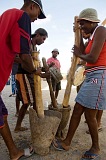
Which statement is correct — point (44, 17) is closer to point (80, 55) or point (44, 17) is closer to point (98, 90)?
point (80, 55)

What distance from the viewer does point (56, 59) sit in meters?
8.90

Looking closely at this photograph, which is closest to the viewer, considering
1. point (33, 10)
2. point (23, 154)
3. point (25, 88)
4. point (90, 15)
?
point (33, 10)

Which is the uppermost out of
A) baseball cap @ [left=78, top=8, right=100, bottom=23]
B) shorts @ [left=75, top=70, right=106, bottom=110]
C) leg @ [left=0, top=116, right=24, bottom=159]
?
baseball cap @ [left=78, top=8, right=100, bottom=23]

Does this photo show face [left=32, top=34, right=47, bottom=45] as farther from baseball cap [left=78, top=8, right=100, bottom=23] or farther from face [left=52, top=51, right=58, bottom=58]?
face [left=52, top=51, right=58, bottom=58]

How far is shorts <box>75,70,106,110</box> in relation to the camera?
3.00 meters

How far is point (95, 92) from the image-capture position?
2998 mm

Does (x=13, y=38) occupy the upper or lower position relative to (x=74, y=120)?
upper

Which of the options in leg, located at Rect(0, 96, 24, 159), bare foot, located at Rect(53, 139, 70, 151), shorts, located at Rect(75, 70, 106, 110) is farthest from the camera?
bare foot, located at Rect(53, 139, 70, 151)

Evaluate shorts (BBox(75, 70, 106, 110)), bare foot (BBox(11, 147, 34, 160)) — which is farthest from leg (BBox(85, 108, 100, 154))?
bare foot (BBox(11, 147, 34, 160))

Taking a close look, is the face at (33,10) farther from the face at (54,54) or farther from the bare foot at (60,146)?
the face at (54,54)

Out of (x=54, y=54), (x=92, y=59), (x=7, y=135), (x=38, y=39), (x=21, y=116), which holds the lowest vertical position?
(x=21, y=116)

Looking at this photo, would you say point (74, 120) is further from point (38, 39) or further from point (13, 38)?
point (38, 39)

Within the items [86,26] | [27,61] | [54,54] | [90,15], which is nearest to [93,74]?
[86,26]

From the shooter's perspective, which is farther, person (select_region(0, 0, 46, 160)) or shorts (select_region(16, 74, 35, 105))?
shorts (select_region(16, 74, 35, 105))
